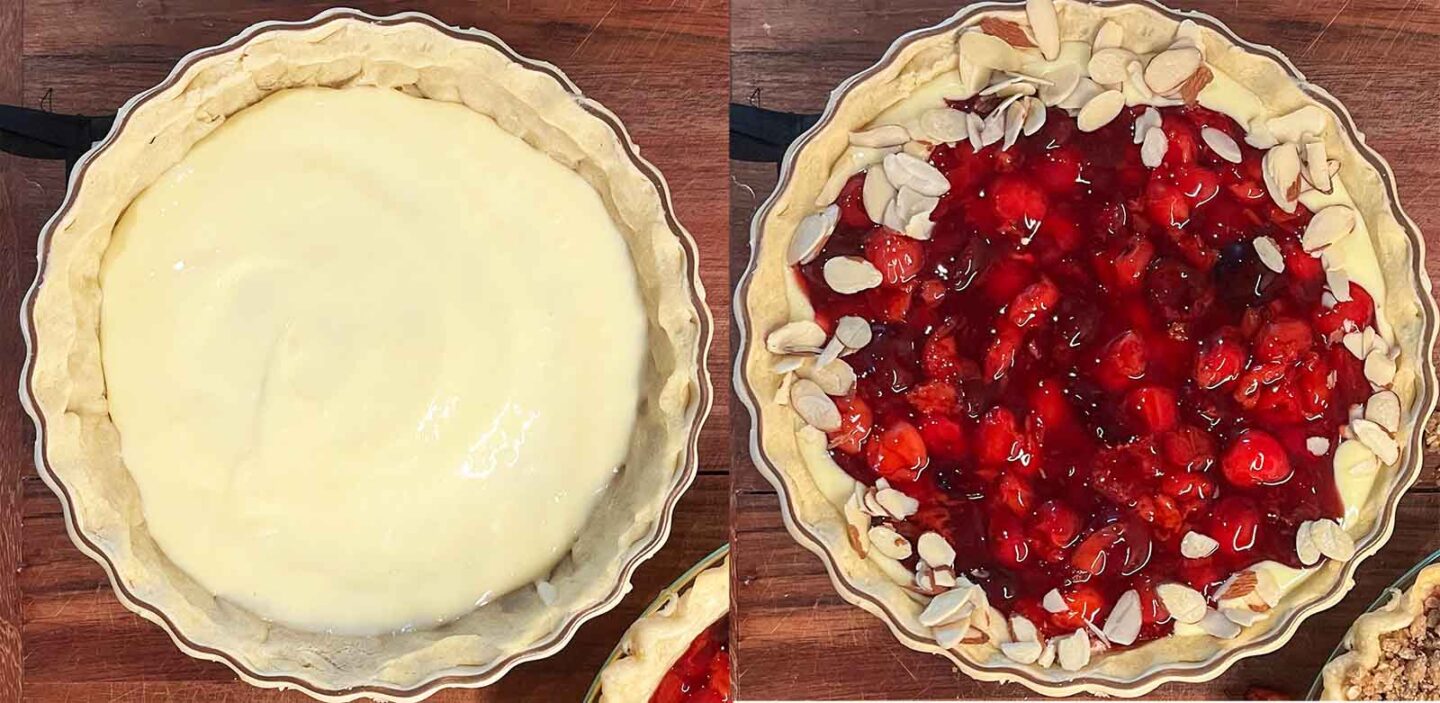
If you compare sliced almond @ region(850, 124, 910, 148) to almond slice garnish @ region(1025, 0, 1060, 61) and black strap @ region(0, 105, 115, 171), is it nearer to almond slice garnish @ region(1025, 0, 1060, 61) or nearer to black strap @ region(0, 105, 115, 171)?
almond slice garnish @ region(1025, 0, 1060, 61)

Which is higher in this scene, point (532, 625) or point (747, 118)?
point (747, 118)

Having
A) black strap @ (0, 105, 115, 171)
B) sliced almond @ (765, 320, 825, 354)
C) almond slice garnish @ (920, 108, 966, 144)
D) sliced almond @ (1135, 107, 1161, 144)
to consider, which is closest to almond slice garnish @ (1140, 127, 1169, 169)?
sliced almond @ (1135, 107, 1161, 144)

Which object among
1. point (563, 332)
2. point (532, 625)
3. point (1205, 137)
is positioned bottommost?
point (532, 625)

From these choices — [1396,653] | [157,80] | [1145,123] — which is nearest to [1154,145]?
[1145,123]

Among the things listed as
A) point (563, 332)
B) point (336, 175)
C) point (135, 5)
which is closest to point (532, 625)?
point (563, 332)

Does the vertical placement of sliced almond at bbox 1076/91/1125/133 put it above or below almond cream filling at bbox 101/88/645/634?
above

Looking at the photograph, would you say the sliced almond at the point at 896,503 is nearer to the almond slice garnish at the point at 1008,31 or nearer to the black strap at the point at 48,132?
the almond slice garnish at the point at 1008,31

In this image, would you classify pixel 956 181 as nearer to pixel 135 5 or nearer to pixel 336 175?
pixel 336 175

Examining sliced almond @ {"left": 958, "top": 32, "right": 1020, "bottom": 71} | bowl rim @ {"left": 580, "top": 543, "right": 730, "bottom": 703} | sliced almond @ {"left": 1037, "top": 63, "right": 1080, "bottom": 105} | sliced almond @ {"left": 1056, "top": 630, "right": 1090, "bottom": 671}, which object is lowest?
bowl rim @ {"left": 580, "top": 543, "right": 730, "bottom": 703}
